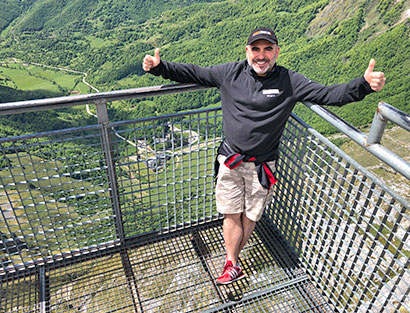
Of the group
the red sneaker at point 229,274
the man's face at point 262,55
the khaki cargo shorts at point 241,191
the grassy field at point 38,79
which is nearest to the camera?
the man's face at point 262,55

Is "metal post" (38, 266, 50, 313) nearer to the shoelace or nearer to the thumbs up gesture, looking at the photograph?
the shoelace

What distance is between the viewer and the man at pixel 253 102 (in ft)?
6.73

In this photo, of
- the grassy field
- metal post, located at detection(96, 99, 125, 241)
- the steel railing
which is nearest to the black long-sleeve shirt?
the steel railing

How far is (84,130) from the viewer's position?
2102 millimetres

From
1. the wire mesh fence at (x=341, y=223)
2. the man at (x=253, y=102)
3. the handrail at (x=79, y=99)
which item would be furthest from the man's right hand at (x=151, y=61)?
the wire mesh fence at (x=341, y=223)

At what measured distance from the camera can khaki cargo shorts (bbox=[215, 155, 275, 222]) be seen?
228cm

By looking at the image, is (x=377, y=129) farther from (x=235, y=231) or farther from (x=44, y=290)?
(x=44, y=290)

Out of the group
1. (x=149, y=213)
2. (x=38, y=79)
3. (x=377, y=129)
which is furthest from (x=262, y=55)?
(x=38, y=79)

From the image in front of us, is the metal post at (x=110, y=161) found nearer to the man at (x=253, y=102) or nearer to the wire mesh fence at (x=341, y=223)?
the man at (x=253, y=102)

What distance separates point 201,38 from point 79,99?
103m

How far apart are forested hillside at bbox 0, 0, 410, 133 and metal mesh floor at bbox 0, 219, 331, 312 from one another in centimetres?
4715

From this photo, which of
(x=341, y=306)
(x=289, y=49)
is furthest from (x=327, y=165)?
(x=289, y=49)

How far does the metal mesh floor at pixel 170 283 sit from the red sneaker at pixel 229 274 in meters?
0.06

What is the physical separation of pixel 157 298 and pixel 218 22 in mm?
112054
